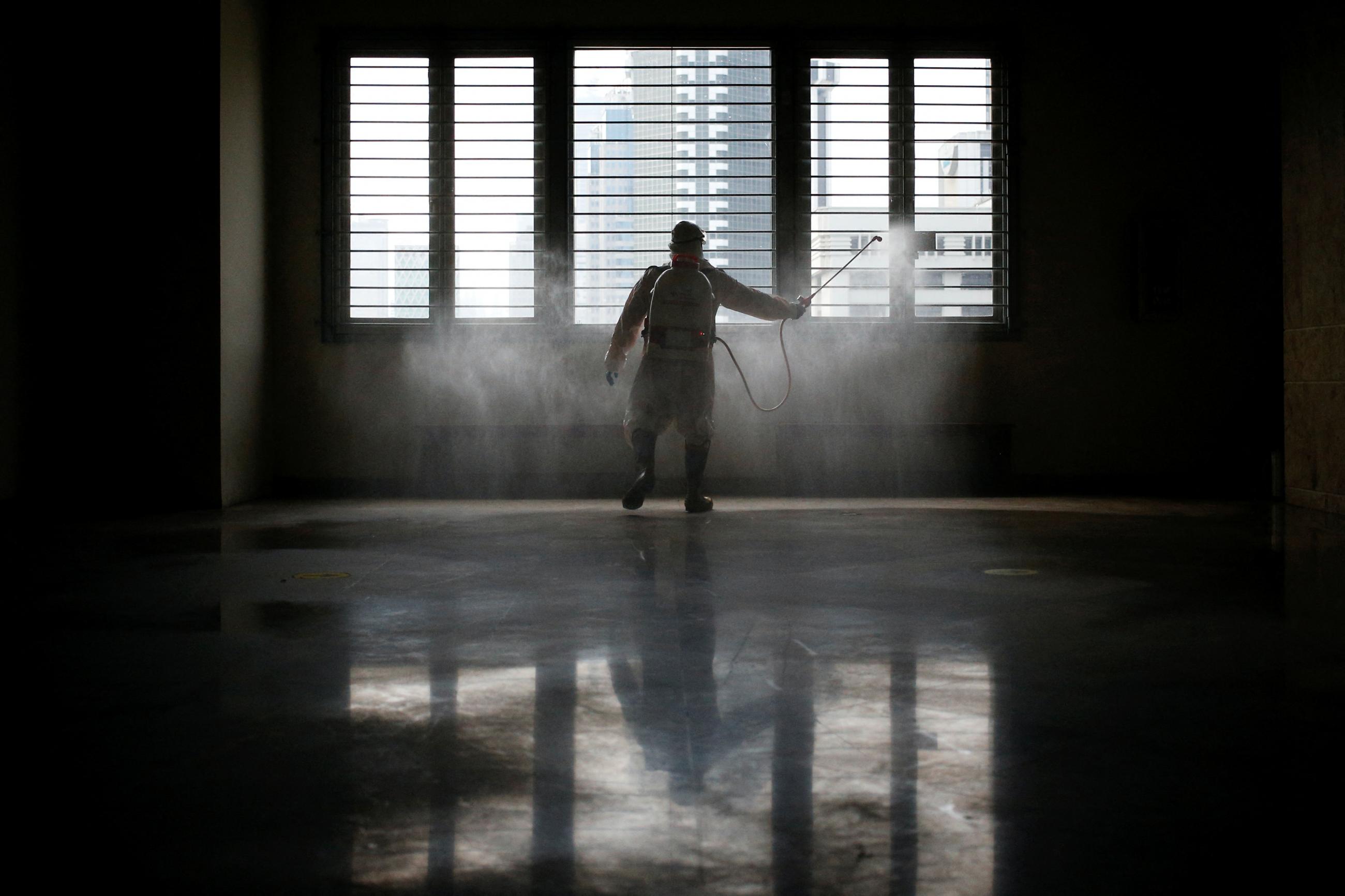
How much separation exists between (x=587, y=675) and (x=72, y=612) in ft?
→ 5.35

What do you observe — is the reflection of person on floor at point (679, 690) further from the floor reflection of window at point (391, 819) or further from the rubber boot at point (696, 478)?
the rubber boot at point (696, 478)

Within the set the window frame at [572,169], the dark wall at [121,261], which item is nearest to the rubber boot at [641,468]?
the window frame at [572,169]

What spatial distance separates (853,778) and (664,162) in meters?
6.03

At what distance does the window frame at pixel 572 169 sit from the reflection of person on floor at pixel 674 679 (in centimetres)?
371

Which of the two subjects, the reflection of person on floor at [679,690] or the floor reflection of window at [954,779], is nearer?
the floor reflection of window at [954,779]

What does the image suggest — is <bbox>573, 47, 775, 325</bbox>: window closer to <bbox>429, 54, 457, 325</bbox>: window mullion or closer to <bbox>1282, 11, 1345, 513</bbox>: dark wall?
<bbox>429, 54, 457, 325</bbox>: window mullion

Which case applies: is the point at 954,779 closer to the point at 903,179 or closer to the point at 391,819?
the point at 391,819

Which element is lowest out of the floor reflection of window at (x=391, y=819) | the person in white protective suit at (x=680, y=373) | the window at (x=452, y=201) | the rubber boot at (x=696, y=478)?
the floor reflection of window at (x=391, y=819)

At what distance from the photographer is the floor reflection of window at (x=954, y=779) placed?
157 cm

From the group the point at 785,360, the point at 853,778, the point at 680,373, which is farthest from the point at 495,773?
the point at 785,360

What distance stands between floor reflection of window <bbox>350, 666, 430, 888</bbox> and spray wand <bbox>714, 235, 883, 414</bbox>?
4.28m

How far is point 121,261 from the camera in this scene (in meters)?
6.59

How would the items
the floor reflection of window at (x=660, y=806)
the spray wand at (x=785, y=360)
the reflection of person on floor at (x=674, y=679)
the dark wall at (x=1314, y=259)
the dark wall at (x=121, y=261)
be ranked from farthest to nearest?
1. the spray wand at (x=785, y=360)
2. the dark wall at (x=121, y=261)
3. the dark wall at (x=1314, y=259)
4. the reflection of person on floor at (x=674, y=679)
5. the floor reflection of window at (x=660, y=806)

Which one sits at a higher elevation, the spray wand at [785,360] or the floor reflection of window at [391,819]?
the spray wand at [785,360]
